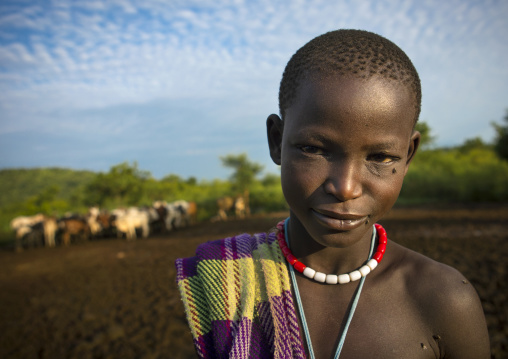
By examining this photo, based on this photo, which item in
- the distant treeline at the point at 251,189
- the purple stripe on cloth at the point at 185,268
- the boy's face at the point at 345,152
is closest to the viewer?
the boy's face at the point at 345,152

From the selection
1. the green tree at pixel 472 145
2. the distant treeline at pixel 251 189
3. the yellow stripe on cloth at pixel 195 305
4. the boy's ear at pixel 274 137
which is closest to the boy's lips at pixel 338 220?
the boy's ear at pixel 274 137

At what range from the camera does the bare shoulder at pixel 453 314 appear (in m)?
1.09

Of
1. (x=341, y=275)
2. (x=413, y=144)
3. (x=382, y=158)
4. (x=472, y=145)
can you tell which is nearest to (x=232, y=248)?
(x=341, y=275)

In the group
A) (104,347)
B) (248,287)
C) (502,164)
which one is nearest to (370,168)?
(248,287)

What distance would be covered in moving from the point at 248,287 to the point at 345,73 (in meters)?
0.80

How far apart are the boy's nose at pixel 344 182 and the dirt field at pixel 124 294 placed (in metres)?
4.27

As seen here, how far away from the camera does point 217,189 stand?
30.1 meters

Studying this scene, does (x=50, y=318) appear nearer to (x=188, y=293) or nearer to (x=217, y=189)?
(x=188, y=293)

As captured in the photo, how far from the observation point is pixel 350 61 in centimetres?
100

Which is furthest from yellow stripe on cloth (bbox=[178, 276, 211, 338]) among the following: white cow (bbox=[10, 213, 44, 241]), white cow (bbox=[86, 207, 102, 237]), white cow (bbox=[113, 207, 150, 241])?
white cow (bbox=[86, 207, 102, 237])

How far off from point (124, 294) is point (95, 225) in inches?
415

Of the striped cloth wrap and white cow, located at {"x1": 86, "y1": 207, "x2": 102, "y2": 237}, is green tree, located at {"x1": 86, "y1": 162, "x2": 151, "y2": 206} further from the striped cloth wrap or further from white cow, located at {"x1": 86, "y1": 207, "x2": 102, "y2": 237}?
the striped cloth wrap

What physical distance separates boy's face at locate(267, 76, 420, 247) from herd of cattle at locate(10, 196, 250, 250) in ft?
51.8

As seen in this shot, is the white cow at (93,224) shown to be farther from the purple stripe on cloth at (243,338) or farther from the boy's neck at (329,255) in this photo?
the boy's neck at (329,255)
